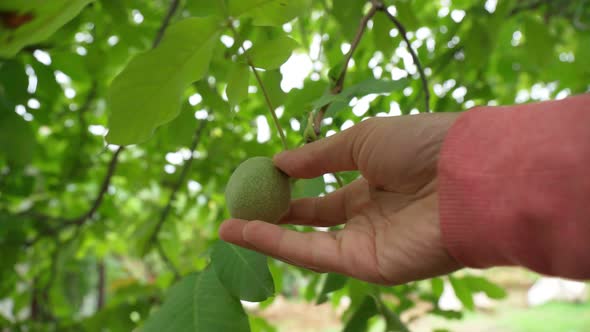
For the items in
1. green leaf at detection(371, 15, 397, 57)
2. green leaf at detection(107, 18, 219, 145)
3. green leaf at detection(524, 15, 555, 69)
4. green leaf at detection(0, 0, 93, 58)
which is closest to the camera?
green leaf at detection(0, 0, 93, 58)

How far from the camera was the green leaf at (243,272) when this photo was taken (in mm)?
1085

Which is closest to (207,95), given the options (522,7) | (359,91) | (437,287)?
(359,91)

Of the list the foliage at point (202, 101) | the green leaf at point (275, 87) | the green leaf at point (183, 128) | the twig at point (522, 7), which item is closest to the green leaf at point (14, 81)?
the foliage at point (202, 101)

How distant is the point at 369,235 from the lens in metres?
1.14

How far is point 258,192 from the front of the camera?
3.81ft

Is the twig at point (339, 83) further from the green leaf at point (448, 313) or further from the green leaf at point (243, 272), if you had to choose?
the green leaf at point (448, 313)

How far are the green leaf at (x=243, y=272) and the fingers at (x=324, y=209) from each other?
0.87ft

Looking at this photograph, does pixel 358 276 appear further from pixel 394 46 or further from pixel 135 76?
pixel 394 46

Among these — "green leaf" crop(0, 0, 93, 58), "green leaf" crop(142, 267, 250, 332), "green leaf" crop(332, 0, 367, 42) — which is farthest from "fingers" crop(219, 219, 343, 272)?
"green leaf" crop(332, 0, 367, 42)

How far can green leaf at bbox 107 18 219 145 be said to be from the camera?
0.93 metres

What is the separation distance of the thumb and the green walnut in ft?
0.12

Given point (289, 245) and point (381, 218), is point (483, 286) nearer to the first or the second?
point (381, 218)

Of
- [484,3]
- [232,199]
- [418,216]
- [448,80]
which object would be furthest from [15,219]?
[484,3]

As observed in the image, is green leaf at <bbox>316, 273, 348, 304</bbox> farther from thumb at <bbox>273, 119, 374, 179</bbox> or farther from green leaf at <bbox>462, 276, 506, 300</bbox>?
green leaf at <bbox>462, 276, 506, 300</bbox>
